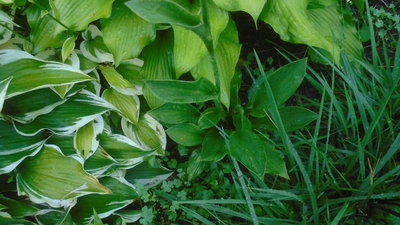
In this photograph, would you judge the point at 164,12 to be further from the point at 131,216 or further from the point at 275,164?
the point at 131,216

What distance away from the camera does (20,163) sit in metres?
1.48

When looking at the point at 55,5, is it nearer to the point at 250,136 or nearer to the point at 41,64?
the point at 41,64

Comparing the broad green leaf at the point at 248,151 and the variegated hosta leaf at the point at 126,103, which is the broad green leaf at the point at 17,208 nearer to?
the variegated hosta leaf at the point at 126,103

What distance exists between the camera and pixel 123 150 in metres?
1.53

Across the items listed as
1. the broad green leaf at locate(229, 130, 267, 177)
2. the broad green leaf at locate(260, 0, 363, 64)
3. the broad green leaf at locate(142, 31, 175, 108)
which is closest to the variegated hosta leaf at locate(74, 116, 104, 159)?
the broad green leaf at locate(142, 31, 175, 108)

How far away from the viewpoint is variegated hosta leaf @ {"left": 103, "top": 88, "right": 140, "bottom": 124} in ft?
5.11

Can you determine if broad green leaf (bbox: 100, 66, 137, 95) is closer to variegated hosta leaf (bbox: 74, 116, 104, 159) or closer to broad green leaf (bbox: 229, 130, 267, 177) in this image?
variegated hosta leaf (bbox: 74, 116, 104, 159)

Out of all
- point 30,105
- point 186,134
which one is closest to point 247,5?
point 186,134

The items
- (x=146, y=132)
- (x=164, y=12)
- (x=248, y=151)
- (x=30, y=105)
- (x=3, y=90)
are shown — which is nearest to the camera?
(x=164, y=12)

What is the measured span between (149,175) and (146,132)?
171mm

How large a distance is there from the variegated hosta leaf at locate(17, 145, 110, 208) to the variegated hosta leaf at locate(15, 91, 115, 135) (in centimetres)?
7

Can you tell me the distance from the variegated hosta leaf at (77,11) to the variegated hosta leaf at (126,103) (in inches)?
12.5

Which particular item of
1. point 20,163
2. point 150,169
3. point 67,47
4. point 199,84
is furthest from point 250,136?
point 20,163

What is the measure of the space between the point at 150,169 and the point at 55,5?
2.26ft
